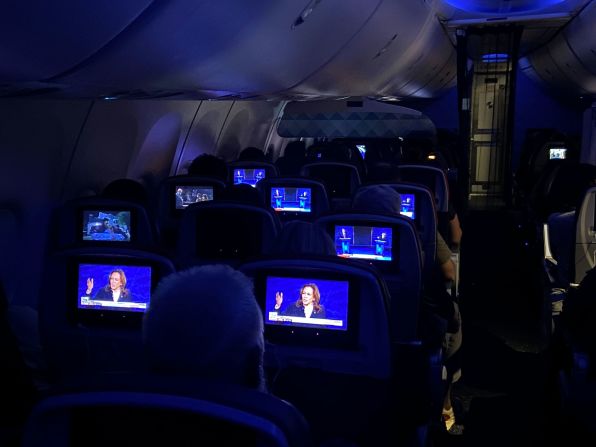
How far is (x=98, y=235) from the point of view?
16.6 ft

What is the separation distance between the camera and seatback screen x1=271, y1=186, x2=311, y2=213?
6.34 meters

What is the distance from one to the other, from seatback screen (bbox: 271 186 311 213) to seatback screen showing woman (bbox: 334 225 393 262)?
7.36 feet

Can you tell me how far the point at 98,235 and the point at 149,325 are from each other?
3.89 m

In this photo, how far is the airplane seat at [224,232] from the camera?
4035 millimetres

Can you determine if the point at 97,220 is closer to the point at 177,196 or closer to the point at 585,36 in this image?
the point at 177,196

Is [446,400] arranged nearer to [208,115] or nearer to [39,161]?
[39,161]

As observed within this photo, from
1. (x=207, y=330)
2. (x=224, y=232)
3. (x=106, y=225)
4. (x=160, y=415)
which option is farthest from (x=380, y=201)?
(x=160, y=415)

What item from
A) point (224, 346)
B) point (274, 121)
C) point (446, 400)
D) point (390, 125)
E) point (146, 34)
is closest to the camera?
point (224, 346)

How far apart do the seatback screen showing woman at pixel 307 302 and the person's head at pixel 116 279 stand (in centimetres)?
67

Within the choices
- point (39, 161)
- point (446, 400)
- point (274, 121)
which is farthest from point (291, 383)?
point (274, 121)

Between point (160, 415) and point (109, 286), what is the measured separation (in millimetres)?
1975

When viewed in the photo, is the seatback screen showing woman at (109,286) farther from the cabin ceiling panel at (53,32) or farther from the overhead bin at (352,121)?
the overhead bin at (352,121)

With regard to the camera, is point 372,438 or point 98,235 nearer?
point 372,438

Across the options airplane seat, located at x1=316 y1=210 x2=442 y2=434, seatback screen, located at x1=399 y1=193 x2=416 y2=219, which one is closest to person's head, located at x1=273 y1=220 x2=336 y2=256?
airplane seat, located at x1=316 y1=210 x2=442 y2=434
